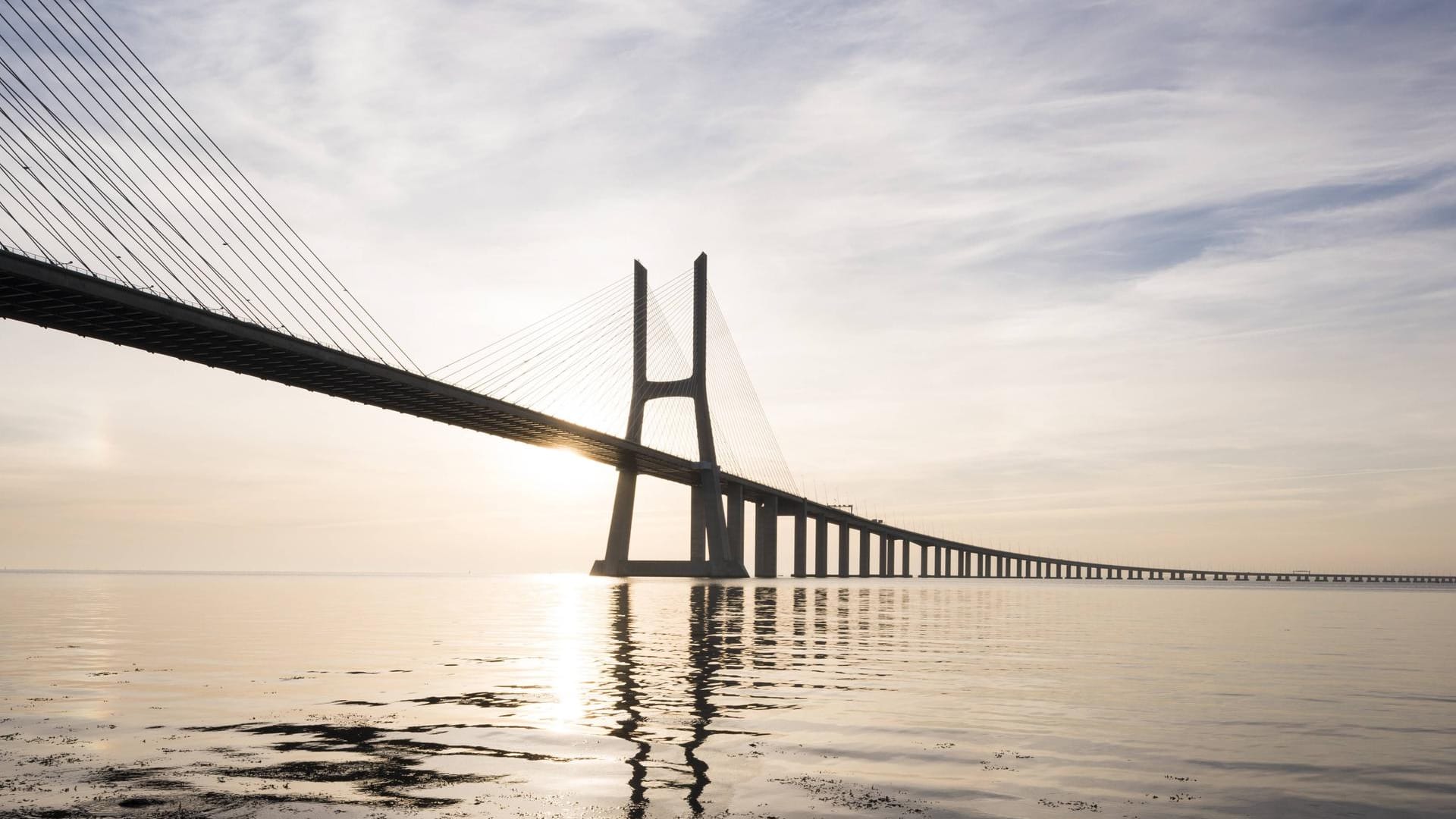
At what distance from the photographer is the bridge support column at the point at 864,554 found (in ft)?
563

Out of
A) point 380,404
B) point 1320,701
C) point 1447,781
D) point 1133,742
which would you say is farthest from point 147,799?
point 380,404

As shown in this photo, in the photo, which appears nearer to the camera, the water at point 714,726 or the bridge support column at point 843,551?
the water at point 714,726

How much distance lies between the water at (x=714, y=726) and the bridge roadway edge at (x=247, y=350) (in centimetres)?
1912

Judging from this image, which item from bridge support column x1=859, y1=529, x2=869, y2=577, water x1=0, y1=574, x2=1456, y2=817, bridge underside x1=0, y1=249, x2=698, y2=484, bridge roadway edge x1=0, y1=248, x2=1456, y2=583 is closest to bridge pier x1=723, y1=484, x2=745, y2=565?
bridge roadway edge x1=0, y1=248, x2=1456, y2=583

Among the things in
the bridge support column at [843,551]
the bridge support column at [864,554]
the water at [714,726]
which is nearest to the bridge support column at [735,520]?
the bridge support column at [843,551]

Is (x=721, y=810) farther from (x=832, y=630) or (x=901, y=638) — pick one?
(x=832, y=630)

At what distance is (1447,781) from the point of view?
429 inches

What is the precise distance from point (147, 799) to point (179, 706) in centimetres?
650

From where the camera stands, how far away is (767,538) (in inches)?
5032

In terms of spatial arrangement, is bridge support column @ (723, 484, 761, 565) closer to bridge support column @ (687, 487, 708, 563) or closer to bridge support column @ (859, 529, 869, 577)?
bridge support column @ (687, 487, 708, 563)

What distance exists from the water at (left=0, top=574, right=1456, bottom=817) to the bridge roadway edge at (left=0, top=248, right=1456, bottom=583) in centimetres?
1912

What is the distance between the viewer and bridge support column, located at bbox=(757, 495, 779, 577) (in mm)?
126250

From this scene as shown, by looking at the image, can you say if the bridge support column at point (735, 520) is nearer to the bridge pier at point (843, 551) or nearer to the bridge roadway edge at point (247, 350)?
the bridge roadway edge at point (247, 350)

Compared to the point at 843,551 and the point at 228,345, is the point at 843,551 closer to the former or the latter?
the point at 843,551
